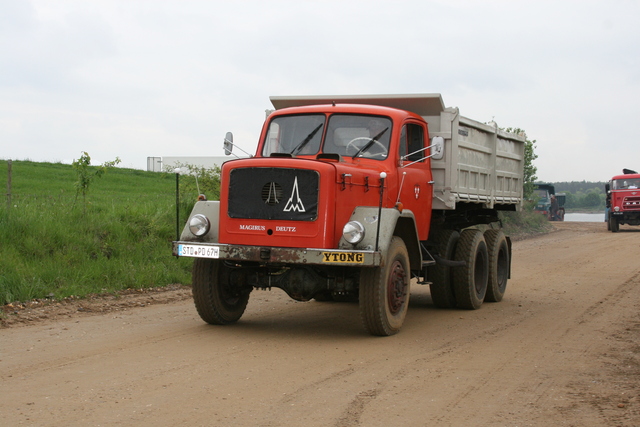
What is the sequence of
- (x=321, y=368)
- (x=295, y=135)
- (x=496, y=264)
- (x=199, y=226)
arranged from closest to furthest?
(x=321, y=368) → (x=199, y=226) → (x=295, y=135) → (x=496, y=264)

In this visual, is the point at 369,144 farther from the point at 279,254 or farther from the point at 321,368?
the point at 321,368

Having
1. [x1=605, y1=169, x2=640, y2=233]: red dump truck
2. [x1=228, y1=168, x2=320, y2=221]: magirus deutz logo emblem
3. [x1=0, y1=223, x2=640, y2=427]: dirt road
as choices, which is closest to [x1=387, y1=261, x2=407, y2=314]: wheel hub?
[x1=0, y1=223, x2=640, y2=427]: dirt road

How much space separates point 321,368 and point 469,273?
15.8 ft

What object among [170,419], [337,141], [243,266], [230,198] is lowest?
[170,419]

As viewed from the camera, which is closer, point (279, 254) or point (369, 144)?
point (279, 254)

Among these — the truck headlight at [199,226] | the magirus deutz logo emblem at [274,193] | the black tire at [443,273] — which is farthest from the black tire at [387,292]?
the black tire at [443,273]

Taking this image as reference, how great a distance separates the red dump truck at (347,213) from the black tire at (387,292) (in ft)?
0.04

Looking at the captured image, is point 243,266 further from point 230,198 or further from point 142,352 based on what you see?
point 142,352

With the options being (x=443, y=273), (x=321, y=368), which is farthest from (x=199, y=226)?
(x=443, y=273)

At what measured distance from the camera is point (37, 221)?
41.7 feet

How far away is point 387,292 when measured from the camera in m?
8.52

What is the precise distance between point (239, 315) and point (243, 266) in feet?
2.74

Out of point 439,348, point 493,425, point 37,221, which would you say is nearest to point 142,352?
point 439,348

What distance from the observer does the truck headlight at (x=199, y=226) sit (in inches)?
344
